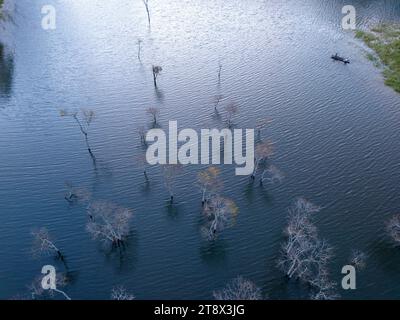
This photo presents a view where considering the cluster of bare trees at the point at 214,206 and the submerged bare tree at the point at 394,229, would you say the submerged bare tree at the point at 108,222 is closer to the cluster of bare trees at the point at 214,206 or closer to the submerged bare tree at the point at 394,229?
the cluster of bare trees at the point at 214,206

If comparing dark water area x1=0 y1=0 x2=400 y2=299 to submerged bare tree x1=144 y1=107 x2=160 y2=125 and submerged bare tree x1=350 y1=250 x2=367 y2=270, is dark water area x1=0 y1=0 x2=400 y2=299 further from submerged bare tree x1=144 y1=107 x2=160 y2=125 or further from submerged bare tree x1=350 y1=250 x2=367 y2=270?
submerged bare tree x1=144 y1=107 x2=160 y2=125

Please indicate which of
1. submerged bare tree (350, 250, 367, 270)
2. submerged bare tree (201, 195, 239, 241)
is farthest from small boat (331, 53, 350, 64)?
submerged bare tree (350, 250, 367, 270)

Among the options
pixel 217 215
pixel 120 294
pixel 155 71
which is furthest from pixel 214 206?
pixel 155 71

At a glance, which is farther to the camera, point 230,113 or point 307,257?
point 230,113

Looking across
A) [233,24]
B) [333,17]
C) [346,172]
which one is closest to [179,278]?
[346,172]

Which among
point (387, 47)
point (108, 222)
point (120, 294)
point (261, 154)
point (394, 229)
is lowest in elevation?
point (120, 294)

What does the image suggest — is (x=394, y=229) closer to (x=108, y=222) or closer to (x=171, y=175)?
(x=171, y=175)
